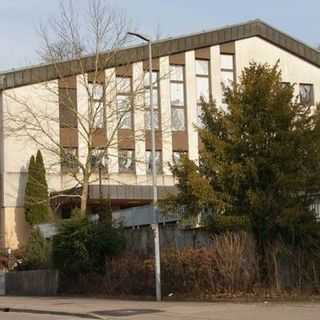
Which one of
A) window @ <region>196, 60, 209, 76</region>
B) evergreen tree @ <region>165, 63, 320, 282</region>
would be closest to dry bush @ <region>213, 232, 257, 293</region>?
evergreen tree @ <region>165, 63, 320, 282</region>

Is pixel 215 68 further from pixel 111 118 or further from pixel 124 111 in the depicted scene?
pixel 124 111

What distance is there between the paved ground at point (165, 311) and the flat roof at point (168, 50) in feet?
80.4

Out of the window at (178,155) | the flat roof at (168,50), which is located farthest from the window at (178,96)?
the window at (178,155)

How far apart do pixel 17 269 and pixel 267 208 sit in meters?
18.5

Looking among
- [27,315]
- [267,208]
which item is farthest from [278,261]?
[27,315]

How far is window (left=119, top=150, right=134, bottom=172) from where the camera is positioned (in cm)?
5606

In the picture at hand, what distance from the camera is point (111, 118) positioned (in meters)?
53.3

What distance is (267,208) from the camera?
90.6 feet

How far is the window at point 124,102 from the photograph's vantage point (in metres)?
51.2

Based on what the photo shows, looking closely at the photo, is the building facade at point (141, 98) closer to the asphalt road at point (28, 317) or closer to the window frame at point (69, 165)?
the window frame at point (69, 165)

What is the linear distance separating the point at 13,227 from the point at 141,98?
38.4 ft

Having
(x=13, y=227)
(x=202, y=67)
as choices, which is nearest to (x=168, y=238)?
(x=13, y=227)

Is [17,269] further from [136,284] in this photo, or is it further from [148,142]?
[148,142]

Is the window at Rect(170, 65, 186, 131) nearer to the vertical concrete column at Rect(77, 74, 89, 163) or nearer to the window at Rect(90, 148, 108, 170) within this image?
the vertical concrete column at Rect(77, 74, 89, 163)
